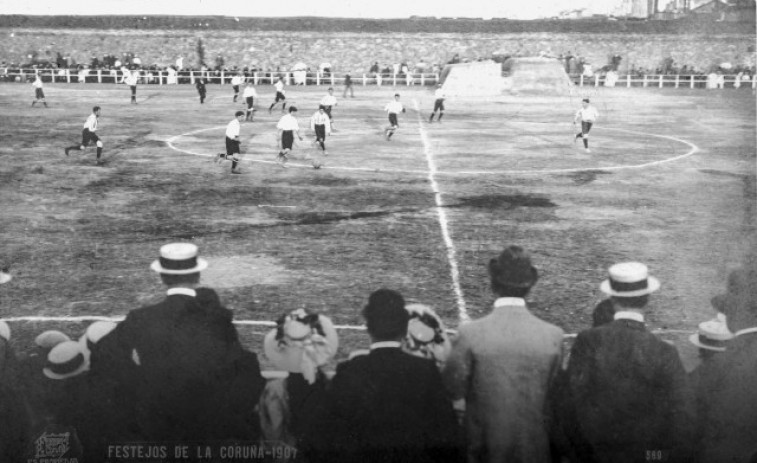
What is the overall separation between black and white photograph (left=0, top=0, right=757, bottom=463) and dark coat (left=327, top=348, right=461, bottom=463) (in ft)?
0.04

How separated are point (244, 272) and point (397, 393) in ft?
25.0

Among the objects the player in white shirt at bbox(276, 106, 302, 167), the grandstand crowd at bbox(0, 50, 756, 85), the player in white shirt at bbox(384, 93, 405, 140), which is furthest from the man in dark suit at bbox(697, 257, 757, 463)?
the grandstand crowd at bbox(0, 50, 756, 85)

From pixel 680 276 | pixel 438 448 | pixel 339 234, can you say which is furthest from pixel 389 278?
pixel 438 448

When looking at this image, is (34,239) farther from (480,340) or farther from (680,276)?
(480,340)

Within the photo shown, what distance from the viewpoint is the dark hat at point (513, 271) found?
464cm

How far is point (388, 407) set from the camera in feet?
14.3

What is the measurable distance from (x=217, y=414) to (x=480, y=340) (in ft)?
4.94

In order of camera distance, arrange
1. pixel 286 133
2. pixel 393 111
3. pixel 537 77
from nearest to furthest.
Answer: pixel 286 133
pixel 393 111
pixel 537 77

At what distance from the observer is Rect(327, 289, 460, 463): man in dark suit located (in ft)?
14.3

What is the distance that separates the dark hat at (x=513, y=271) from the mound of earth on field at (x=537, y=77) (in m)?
50.5

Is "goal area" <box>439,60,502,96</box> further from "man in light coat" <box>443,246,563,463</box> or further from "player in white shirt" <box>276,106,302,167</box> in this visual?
"man in light coat" <box>443,246,563,463</box>

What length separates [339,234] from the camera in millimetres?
14008

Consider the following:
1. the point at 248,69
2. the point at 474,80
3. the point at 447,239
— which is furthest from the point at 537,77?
the point at 447,239

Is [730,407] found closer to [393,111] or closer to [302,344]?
[302,344]
